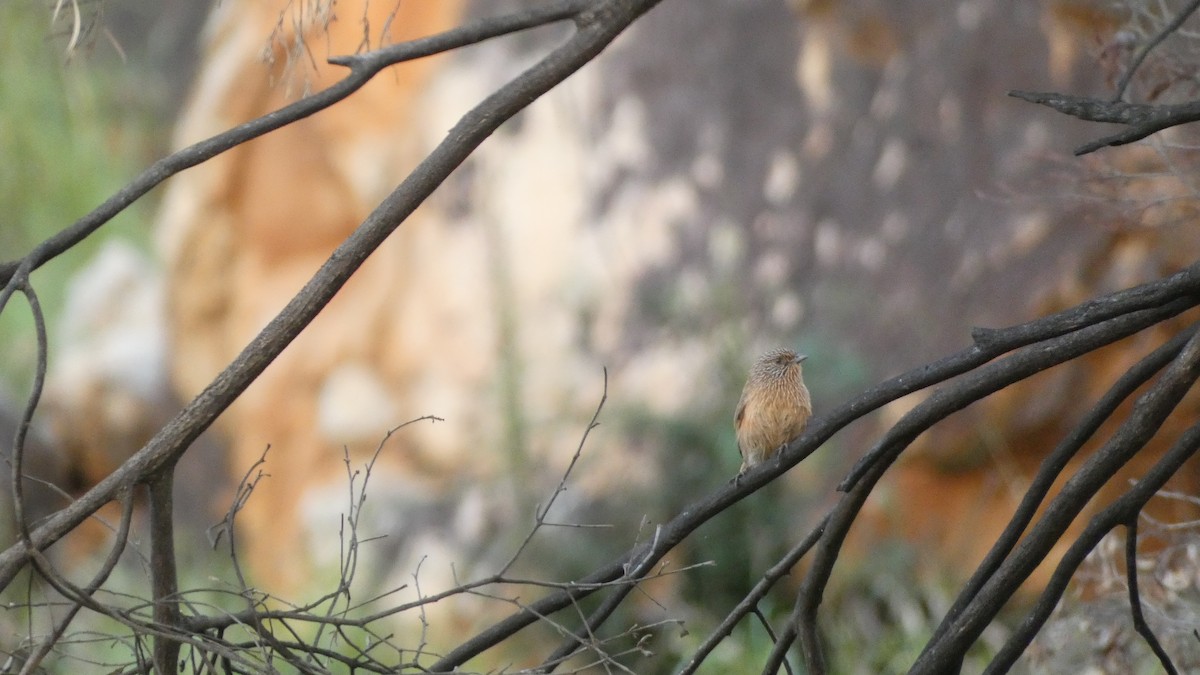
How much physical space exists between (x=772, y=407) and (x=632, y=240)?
161 inches

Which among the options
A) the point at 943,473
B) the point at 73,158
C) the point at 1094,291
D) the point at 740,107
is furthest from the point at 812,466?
the point at 73,158

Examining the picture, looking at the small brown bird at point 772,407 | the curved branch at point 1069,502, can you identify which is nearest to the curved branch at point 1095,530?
the curved branch at point 1069,502

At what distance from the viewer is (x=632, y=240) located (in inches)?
311

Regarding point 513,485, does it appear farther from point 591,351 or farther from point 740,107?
point 740,107

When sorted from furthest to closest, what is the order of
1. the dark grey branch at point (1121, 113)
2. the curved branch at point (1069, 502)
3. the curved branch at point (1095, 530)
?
the curved branch at point (1095, 530) → the curved branch at point (1069, 502) → the dark grey branch at point (1121, 113)

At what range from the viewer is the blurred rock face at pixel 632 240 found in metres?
6.64

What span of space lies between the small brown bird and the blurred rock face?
2.14 m

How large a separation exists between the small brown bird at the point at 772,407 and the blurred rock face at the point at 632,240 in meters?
2.14

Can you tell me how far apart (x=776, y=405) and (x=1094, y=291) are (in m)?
2.82

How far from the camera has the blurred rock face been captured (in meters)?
6.64

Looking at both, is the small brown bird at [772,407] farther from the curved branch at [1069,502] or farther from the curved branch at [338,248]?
the curved branch at [338,248]

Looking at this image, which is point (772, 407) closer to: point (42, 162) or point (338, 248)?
point (338, 248)

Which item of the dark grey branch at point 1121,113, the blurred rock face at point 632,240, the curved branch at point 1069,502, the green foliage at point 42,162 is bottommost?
the curved branch at point 1069,502

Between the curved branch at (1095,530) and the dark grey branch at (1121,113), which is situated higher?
the dark grey branch at (1121,113)
